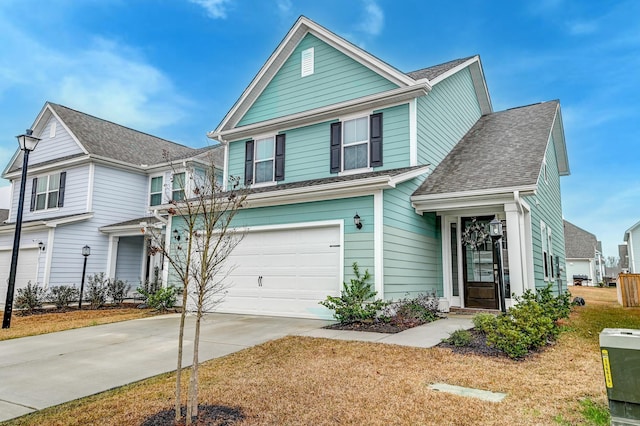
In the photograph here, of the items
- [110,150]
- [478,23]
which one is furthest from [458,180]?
[110,150]

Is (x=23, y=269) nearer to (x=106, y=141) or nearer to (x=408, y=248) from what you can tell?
(x=106, y=141)

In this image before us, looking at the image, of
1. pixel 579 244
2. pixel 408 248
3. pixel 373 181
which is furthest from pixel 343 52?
pixel 579 244

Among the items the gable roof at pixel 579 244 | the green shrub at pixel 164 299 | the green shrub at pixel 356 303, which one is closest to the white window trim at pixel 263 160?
Result: the green shrub at pixel 164 299

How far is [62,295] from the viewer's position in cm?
1425

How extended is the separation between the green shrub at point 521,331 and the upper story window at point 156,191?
15780 millimetres

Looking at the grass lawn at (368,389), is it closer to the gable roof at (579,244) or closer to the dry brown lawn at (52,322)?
the dry brown lawn at (52,322)

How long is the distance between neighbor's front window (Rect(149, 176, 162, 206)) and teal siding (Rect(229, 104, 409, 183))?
666cm

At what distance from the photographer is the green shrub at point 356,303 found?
8.61 meters

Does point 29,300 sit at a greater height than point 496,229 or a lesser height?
lesser

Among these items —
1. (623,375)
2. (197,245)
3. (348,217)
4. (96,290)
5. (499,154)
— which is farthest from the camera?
(96,290)

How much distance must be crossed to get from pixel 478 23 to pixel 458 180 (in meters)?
11.6

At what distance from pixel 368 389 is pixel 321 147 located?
841cm

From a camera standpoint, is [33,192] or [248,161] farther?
[33,192]

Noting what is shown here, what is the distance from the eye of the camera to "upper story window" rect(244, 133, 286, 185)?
1277 centimetres
